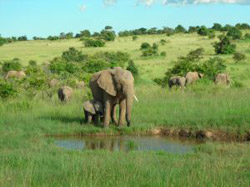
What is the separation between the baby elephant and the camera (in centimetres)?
1388

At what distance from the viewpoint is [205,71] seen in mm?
25078

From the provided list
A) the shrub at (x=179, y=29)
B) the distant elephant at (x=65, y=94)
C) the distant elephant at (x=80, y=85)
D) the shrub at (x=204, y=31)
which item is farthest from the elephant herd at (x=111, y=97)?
the shrub at (x=179, y=29)

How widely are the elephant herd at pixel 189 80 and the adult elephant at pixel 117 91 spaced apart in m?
8.58

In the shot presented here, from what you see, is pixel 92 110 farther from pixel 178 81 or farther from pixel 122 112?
pixel 178 81

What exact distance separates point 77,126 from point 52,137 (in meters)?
0.94

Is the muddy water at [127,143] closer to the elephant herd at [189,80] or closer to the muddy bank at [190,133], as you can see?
the muddy bank at [190,133]

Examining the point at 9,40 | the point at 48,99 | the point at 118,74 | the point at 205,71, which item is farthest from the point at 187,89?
the point at 9,40

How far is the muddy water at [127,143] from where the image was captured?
11391mm

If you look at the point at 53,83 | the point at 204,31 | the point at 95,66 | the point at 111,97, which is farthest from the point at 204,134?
the point at 204,31

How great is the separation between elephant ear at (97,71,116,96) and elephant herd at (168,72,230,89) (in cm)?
863

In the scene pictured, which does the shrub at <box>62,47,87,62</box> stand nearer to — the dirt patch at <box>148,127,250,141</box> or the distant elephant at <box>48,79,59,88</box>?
the distant elephant at <box>48,79,59,88</box>

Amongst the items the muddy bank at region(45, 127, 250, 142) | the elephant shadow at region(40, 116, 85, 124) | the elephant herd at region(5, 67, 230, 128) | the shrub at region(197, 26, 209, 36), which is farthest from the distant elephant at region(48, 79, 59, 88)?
the shrub at region(197, 26, 209, 36)

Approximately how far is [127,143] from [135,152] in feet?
5.97

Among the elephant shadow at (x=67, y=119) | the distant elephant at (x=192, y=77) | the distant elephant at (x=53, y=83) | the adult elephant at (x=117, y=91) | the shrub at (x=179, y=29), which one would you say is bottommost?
the elephant shadow at (x=67, y=119)
